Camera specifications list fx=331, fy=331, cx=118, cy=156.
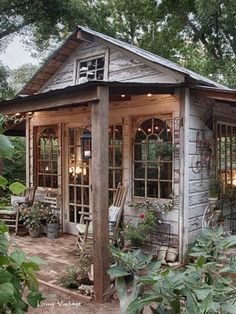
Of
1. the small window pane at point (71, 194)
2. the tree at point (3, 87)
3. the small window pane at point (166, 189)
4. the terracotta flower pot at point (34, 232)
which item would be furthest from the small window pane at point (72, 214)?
the tree at point (3, 87)

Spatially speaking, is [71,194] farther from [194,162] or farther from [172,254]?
[194,162]

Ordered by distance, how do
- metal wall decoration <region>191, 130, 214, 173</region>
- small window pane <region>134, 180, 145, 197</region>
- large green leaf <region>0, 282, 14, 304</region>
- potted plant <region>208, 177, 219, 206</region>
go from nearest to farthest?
large green leaf <region>0, 282, 14, 304</region> → metal wall decoration <region>191, 130, 214, 173</region> → potted plant <region>208, 177, 219, 206</region> → small window pane <region>134, 180, 145, 197</region>

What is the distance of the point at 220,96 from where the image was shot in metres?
4.64

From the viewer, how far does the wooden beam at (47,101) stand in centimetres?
398

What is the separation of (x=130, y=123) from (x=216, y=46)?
28.6 feet

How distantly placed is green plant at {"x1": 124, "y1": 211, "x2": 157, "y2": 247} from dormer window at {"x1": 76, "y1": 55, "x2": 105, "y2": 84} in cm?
301

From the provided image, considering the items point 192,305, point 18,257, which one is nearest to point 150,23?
point 18,257

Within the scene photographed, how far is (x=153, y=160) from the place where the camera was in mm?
5465

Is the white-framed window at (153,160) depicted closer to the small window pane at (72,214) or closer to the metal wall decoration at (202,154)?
the metal wall decoration at (202,154)

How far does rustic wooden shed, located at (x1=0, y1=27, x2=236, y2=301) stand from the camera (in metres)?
3.91

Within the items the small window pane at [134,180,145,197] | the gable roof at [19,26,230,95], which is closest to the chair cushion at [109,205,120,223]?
the small window pane at [134,180,145,197]

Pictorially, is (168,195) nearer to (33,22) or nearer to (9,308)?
(9,308)

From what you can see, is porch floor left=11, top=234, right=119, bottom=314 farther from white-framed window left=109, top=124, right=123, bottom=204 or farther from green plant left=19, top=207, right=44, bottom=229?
white-framed window left=109, top=124, right=123, bottom=204

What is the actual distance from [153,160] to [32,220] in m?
2.81
